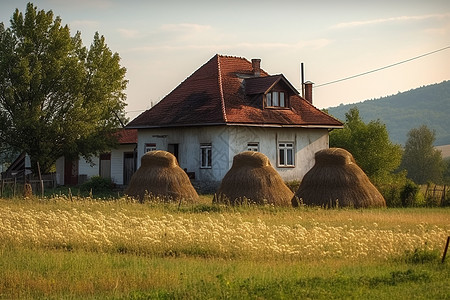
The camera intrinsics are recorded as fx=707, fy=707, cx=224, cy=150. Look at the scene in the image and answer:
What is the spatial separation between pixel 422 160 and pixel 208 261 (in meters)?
70.1

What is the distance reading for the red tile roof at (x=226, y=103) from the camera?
133ft

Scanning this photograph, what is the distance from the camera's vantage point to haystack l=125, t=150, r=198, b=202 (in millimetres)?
31766

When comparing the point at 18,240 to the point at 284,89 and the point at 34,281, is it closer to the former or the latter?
the point at 34,281

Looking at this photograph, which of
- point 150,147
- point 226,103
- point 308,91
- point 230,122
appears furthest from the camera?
point 308,91

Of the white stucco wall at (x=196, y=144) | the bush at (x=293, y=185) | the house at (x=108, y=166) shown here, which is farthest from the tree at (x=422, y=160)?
the white stucco wall at (x=196, y=144)

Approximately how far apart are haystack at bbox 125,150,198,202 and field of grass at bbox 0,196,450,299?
9633 millimetres

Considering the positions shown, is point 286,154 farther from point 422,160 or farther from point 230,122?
point 422,160

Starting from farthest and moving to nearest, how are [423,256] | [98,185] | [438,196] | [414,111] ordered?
[414,111] → [98,185] → [438,196] → [423,256]

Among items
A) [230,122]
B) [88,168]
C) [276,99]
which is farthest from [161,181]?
[88,168]

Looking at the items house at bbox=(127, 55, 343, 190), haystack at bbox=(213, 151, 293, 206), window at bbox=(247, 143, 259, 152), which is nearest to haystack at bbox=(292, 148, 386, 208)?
haystack at bbox=(213, 151, 293, 206)

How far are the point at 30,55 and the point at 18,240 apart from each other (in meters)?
25.9

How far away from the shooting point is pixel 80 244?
1748cm

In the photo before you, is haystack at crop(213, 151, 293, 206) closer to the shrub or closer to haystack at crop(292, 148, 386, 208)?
haystack at crop(292, 148, 386, 208)

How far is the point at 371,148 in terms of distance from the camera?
51.1 m
